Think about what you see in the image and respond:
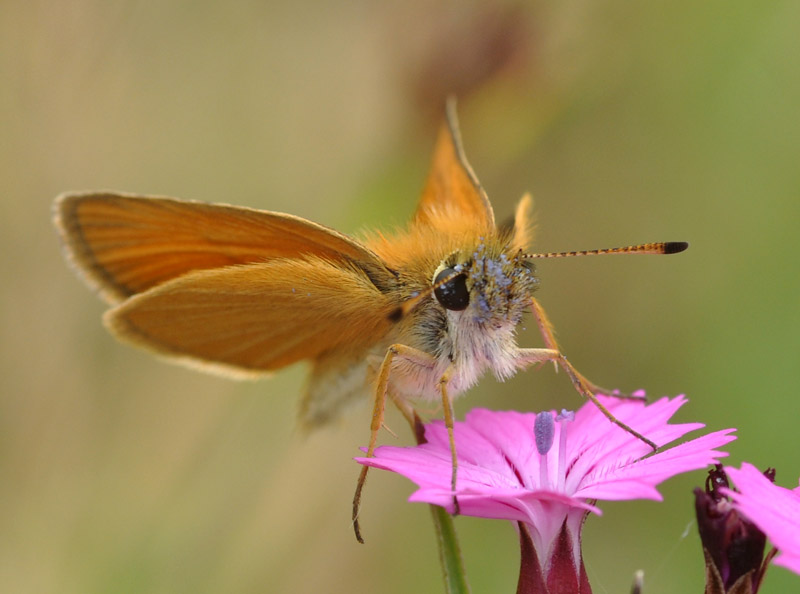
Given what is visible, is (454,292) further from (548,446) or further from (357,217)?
(357,217)

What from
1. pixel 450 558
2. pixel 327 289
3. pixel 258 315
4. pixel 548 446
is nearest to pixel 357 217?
pixel 258 315

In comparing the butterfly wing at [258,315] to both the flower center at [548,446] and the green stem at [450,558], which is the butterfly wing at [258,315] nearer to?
the flower center at [548,446]

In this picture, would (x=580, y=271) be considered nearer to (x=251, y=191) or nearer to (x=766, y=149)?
(x=766, y=149)

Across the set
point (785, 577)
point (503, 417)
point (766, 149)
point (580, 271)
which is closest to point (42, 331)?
point (503, 417)

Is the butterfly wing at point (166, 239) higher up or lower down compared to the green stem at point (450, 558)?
higher up

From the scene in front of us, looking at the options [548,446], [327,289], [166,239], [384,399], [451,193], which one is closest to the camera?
[548,446]

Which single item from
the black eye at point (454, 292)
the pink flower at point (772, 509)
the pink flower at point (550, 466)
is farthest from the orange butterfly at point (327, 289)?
the pink flower at point (772, 509)

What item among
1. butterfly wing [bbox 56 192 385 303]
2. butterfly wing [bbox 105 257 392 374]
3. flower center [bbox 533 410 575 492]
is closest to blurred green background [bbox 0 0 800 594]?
butterfly wing [bbox 105 257 392 374]
